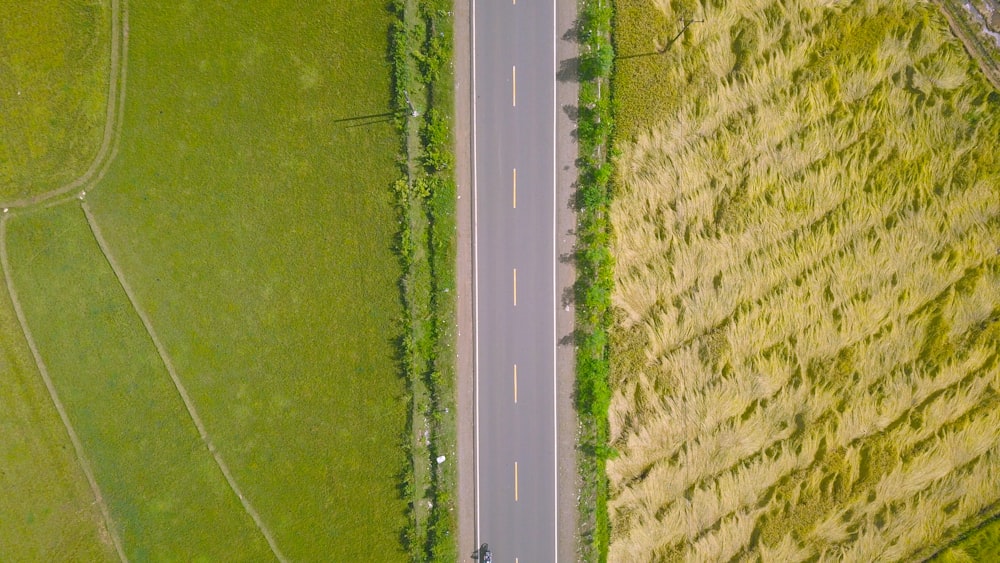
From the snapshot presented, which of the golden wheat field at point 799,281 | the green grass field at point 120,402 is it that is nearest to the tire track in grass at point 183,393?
the green grass field at point 120,402

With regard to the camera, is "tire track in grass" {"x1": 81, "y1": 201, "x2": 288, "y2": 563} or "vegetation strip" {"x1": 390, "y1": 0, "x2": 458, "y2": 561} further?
"tire track in grass" {"x1": 81, "y1": 201, "x2": 288, "y2": 563}

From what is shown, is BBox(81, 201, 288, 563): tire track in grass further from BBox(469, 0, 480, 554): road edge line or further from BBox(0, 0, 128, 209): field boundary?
BBox(469, 0, 480, 554): road edge line

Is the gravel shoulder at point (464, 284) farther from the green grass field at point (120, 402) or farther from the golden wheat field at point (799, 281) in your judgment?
the green grass field at point (120, 402)

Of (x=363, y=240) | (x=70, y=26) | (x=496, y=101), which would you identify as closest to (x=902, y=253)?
(x=496, y=101)

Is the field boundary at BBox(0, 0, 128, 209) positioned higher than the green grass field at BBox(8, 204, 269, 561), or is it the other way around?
the field boundary at BBox(0, 0, 128, 209)

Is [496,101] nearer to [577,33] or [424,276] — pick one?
[577,33]

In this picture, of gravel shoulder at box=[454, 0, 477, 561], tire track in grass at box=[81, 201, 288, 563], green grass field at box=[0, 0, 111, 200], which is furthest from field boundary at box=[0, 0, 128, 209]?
gravel shoulder at box=[454, 0, 477, 561]
